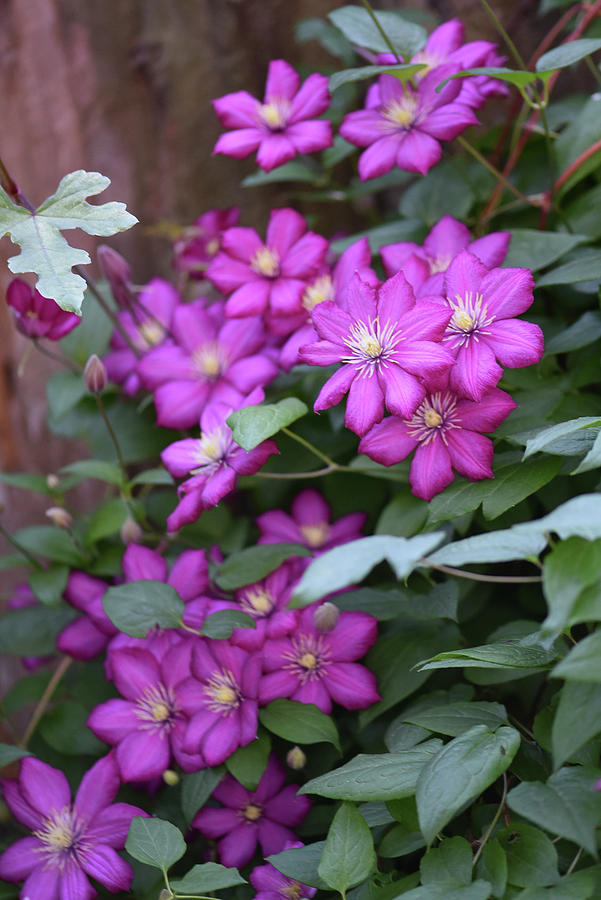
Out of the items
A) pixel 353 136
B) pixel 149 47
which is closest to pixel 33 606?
pixel 353 136

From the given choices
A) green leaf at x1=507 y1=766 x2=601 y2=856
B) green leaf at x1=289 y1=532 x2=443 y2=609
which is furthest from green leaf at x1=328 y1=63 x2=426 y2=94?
green leaf at x1=507 y1=766 x2=601 y2=856

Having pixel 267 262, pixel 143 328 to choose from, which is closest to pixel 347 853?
pixel 267 262

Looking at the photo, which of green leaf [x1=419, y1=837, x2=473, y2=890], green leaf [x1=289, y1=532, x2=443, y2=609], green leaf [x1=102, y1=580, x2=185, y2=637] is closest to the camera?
green leaf [x1=289, y1=532, x2=443, y2=609]

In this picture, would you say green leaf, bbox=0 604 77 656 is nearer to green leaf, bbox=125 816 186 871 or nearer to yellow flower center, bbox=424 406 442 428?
green leaf, bbox=125 816 186 871

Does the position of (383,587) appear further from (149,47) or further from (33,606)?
(149,47)

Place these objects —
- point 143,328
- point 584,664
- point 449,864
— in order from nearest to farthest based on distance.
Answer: point 584,664 → point 449,864 → point 143,328

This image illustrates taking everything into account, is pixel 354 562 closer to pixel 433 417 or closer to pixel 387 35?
pixel 433 417
